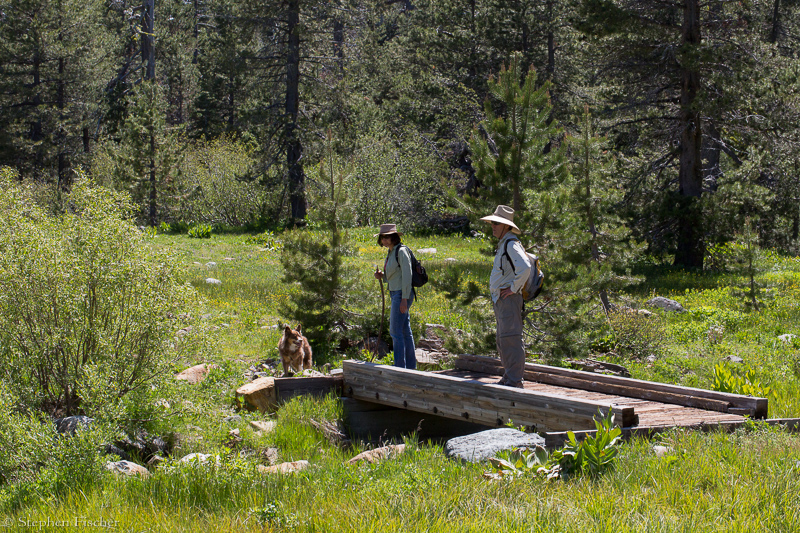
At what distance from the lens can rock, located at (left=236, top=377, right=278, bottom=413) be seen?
9117mm

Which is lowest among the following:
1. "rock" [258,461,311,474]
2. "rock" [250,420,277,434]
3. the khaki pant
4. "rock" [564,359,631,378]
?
"rock" [250,420,277,434]

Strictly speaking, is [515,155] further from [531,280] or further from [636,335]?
[636,335]

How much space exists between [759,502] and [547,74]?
27.0 metres

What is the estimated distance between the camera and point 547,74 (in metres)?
29.5

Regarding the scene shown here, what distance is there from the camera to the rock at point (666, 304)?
14.8 metres

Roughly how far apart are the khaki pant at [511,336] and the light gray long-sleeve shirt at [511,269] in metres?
0.15

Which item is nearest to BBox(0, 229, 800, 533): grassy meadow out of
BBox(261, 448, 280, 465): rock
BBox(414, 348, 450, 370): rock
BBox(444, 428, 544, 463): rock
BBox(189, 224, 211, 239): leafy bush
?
BBox(261, 448, 280, 465): rock

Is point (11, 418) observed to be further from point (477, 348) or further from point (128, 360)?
point (477, 348)

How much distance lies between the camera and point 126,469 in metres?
6.42

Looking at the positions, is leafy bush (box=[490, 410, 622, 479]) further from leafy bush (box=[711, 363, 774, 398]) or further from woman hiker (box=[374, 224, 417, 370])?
woman hiker (box=[374, 224, 417, 370])

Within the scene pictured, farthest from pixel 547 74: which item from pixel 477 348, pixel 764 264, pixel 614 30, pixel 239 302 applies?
pixel 477 348

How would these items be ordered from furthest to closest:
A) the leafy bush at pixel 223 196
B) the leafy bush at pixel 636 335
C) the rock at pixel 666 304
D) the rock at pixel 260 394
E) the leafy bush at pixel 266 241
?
the leafy bush at pixel 223 196, the leafy bush at pixel 266 241, the rock at pixel 666 304, the leafy bush at pixel 636 335, the rock at pixel 260 394

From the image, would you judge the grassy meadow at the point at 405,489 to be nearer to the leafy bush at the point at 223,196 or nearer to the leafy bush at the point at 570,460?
the leafy bush at the point at 570,460

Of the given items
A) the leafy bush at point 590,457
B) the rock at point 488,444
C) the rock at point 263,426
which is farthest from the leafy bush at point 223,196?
the leafy bush at point 590,457
